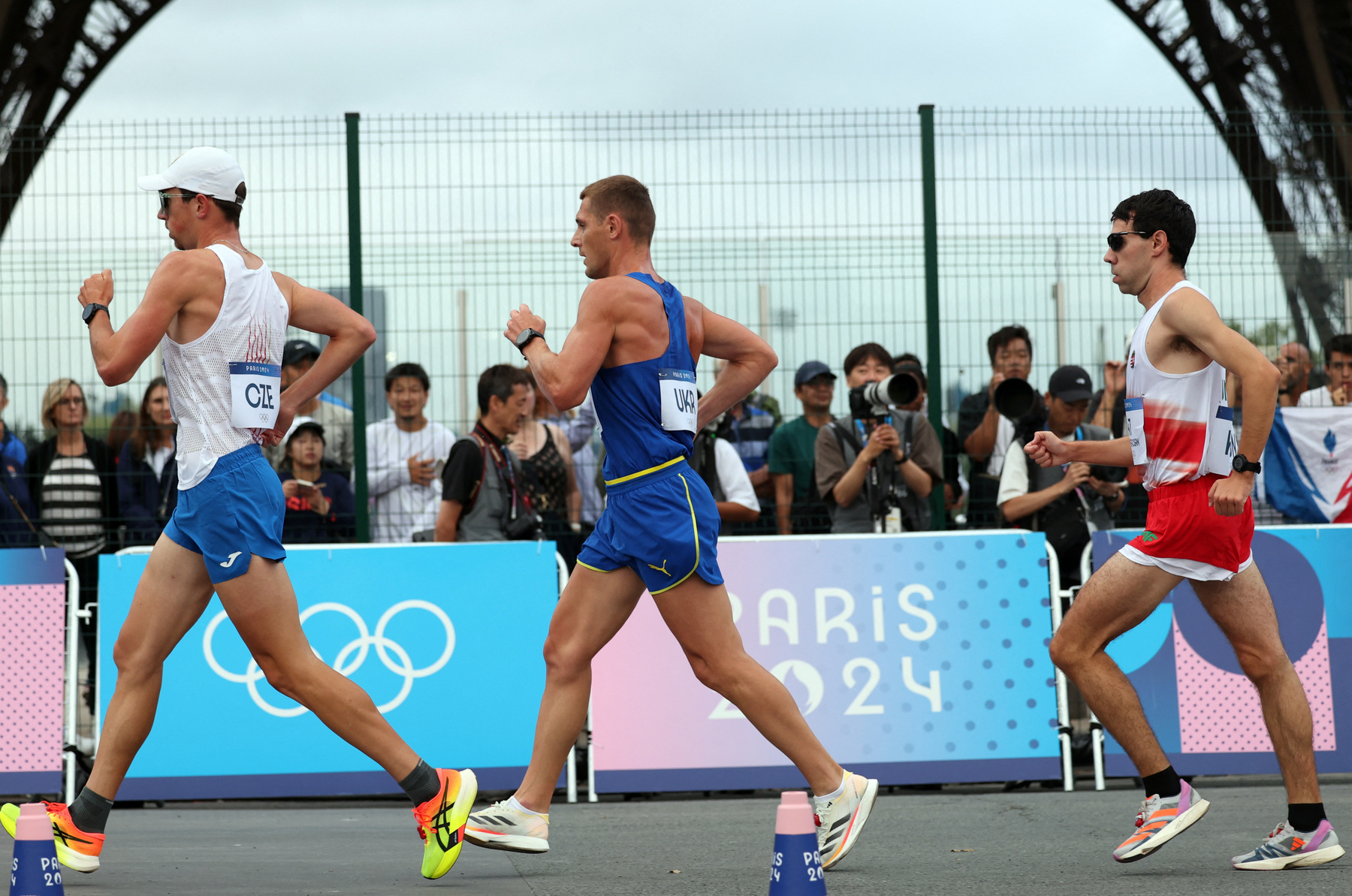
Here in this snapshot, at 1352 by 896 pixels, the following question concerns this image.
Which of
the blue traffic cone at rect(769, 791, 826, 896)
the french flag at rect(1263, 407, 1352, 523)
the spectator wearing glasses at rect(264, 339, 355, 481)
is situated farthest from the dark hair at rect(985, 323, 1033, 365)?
the blue traffic cone at rect(769, 791, 826, 896)

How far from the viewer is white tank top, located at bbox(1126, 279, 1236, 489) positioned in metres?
4.39

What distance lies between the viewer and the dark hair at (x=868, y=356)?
7539mm

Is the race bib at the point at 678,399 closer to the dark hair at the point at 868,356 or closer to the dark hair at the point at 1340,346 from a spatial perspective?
the dark hair at the point at 868,356

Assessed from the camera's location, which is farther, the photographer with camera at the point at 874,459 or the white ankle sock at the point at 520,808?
the photographer with camera at the point at 874,459

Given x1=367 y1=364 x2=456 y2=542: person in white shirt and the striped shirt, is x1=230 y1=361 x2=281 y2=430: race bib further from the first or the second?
the striped shirt

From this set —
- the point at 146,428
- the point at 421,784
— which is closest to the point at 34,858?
the point at 421,784

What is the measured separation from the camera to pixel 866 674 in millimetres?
6453

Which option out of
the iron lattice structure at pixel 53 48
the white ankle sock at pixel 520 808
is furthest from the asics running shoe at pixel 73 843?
the iron lattice structure at pixel 53 48

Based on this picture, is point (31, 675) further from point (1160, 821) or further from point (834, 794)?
point (1160, 821)

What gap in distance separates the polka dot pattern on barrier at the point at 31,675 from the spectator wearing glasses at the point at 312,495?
1.33 metres

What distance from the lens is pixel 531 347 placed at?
421 cm

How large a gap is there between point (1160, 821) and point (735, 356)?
188 cm

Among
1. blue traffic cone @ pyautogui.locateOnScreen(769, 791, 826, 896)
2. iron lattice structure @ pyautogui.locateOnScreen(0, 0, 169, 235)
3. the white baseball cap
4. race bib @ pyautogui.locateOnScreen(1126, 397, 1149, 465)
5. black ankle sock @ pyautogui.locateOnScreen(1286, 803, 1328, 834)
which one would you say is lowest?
black ankle sock @ pyautogui.locateOnScreen(1286, 803, 1328, 834)

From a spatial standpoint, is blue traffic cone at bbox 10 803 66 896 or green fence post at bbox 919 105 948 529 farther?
green fence post at bbox 919 105 948 529
